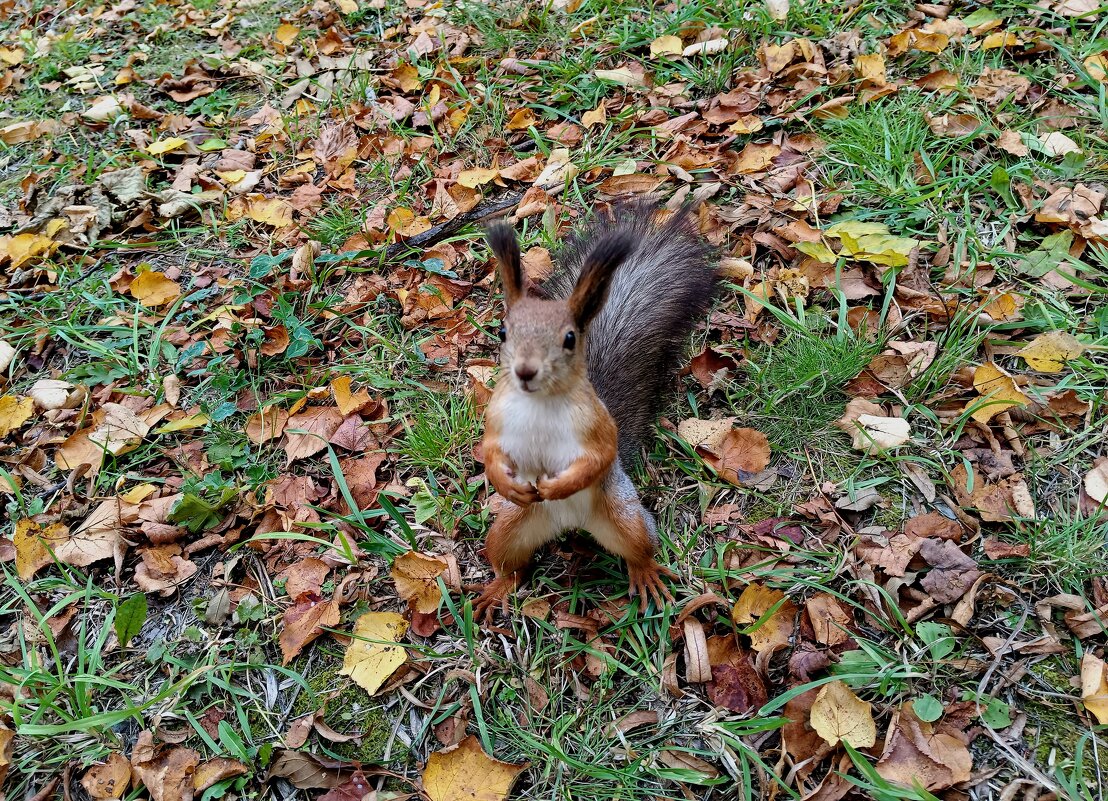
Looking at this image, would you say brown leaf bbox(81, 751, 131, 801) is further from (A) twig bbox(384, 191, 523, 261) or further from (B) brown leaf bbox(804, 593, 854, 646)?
(A) twig bbox(384, 191, 523, 261)

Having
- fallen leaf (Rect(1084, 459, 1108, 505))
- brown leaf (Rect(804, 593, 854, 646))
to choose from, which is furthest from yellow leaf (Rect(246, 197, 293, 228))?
fallen leaf (Rect(1084, 459, 1108, 505))

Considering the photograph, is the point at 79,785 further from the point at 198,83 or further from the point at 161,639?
the point at 198,83

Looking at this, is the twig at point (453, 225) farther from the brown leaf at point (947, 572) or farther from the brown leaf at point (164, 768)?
the brown leaf at point (947, 572)

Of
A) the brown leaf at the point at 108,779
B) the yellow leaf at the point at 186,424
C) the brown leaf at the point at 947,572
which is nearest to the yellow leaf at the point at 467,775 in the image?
the brown leaf at the point at 108,779

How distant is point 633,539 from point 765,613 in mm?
356

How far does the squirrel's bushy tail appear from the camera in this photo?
1.90m

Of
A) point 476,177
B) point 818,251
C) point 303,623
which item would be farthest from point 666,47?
point 303,623

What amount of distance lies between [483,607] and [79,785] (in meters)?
0.99

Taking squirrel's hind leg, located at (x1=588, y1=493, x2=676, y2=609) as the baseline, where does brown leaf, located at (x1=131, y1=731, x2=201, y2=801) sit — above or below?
below

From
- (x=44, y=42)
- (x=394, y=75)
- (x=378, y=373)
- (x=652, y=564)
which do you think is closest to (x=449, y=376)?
(x=378, y=373)

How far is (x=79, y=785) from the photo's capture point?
1.63 m

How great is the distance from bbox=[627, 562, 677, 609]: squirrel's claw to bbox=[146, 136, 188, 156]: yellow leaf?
9.01 ft

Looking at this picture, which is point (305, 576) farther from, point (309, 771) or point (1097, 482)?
point (1097, 482)

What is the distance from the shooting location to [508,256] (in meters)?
1.48
